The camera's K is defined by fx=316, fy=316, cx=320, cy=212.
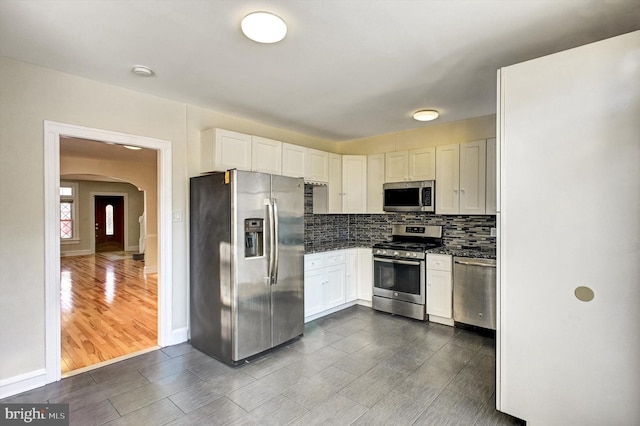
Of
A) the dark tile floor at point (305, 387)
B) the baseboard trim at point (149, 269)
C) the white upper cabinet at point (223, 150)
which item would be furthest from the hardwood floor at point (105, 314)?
the white upper cabinet at point (223, 150)

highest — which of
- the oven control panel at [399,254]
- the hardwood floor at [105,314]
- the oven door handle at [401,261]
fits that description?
the oven control panel at [399,254]

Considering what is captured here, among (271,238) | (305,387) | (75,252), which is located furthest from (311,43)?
(75,252)

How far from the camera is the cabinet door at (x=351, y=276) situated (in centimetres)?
457

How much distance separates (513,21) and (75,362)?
14.7ft

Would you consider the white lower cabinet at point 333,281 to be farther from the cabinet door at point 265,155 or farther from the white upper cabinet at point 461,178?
the white upper cabinet at point 461,178

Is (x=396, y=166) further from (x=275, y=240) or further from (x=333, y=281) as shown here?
(x=275, y=240)

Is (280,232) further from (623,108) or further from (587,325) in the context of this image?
(623,108)

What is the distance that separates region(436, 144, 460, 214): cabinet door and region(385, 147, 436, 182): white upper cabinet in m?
0.09

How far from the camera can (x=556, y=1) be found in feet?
5.81

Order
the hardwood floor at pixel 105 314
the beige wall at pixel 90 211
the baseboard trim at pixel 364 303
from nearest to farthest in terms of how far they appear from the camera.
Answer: the hardwood floor at pixel 105 314 < the baseboard trim at pixel 364 303 < the beige wall at pixel 90 211

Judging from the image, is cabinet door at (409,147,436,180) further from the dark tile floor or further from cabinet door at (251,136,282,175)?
the dark tile floor

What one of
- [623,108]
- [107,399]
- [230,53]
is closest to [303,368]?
[107,399]

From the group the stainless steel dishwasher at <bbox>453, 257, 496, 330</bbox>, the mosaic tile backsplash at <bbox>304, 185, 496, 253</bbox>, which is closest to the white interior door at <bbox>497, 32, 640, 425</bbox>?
the stainless steel dishwasher at <bbox>453, 257, 496, 330</bbox>

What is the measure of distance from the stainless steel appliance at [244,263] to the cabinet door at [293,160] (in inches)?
27.4
